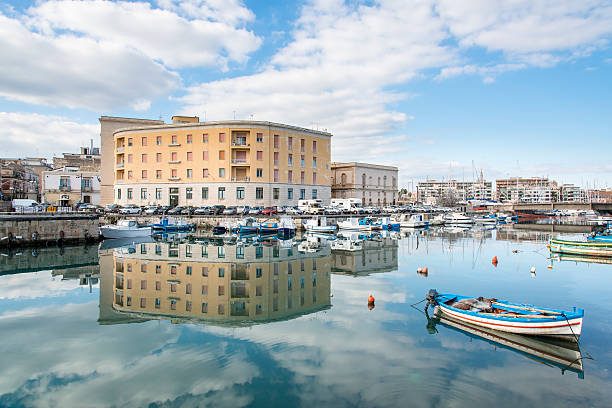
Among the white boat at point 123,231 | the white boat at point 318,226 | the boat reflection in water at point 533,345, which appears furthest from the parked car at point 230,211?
the boat reflection in water at point 533,345

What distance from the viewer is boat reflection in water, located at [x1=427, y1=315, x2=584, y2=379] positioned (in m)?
8.99

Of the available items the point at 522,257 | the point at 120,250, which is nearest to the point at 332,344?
the point at 522,257

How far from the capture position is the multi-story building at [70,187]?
5900cm

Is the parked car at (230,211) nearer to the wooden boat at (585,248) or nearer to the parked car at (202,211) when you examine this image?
the parked car at (202,211)

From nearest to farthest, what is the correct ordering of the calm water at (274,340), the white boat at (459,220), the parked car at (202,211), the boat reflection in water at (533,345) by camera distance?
the calm water at (274,340) < the boat reflection in water at (533,345) < the parked car at (202,211) < the white boat at (459,220)

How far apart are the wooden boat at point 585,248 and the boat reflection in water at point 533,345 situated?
20.1 m

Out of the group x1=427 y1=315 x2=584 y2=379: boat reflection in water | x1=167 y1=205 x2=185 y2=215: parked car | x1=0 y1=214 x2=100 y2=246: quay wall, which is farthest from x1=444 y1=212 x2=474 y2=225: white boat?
x1=427 y1=315 x2=584 y2=379: boat reflection in water

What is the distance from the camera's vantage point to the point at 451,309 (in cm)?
1170

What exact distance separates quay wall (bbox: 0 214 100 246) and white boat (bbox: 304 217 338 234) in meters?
20.6

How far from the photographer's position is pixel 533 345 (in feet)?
32.6

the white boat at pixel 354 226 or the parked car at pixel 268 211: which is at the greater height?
the parked car at pixel 268 211

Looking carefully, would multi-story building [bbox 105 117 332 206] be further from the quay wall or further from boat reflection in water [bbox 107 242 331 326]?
boat reflection in water [bbox 107 242 331 326]

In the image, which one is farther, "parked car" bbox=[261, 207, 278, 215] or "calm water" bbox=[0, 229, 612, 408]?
"parked car" bbox=[261, 207, 278, 215]

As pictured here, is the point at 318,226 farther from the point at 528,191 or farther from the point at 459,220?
the point at 528,191
